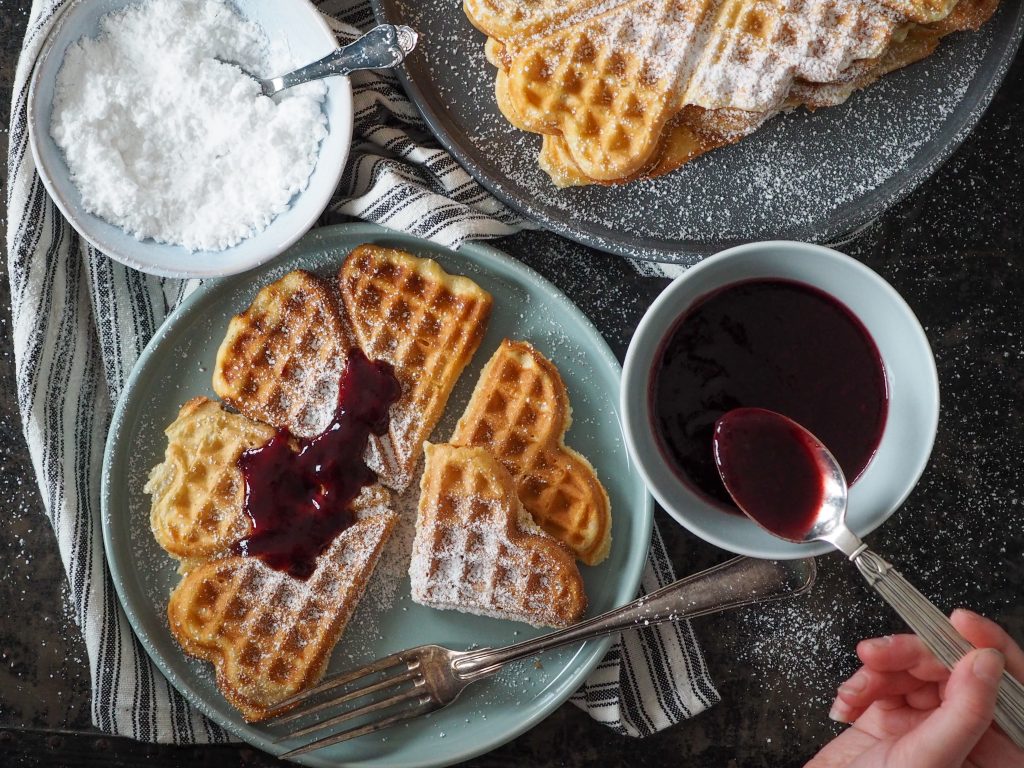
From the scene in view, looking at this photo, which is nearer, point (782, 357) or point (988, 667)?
point (988, 667)

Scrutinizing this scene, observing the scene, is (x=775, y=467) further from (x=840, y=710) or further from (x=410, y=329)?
(x=410, y=329)

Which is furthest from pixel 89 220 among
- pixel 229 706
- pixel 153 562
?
pixel 229 706

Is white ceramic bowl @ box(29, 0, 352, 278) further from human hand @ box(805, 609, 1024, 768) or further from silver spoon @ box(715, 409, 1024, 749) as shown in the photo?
human hand @ box(805, 609, 1024, 768)

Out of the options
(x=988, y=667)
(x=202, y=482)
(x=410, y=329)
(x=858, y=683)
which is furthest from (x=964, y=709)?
(x=202, y=482)

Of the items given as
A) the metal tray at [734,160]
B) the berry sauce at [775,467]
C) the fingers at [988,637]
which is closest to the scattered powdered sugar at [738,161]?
the metal tray at [734,160]

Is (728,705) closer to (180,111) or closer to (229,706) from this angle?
(229,706)

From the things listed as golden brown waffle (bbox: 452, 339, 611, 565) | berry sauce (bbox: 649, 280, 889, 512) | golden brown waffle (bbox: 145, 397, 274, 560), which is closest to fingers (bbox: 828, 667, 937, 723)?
berry sauce (bbox: 649, 280, 889, 512)
